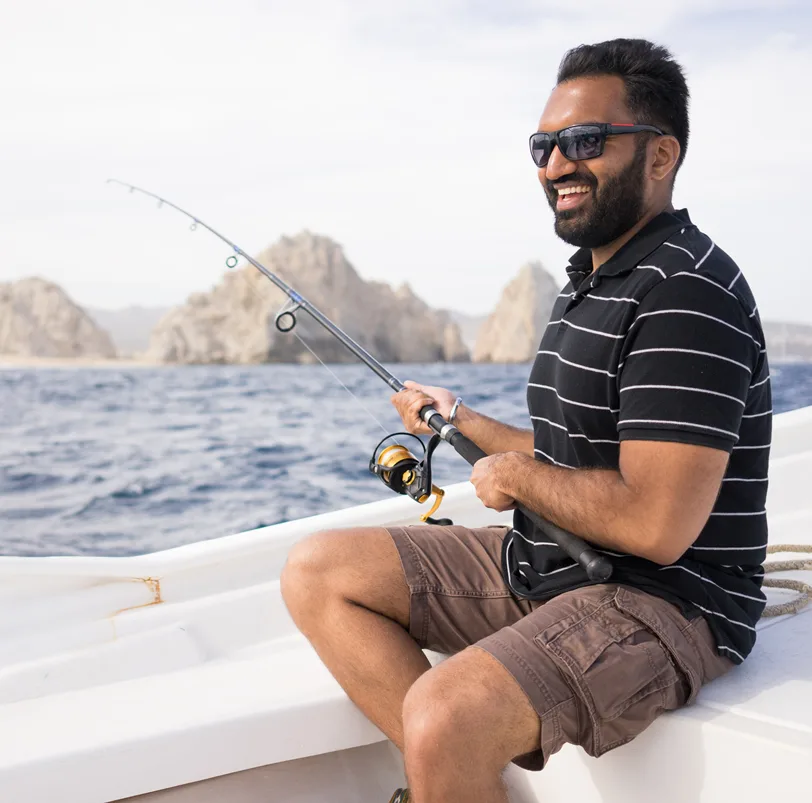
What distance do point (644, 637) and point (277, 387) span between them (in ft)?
106

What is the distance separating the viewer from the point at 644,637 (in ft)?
4.79

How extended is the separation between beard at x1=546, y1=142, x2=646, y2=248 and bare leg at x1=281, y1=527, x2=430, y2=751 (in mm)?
705

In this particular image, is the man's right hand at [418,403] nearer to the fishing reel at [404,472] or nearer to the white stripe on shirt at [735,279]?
the fishing reel at [404,472]

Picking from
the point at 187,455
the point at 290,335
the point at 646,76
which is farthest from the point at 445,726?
the point at 290,335

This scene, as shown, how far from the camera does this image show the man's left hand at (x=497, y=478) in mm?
1605

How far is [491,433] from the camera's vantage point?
2061 mm

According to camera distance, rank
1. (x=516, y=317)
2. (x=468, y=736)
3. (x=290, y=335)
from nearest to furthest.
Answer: (x=468, y=736) < (x=290, y=335) < (x=516, y=317)

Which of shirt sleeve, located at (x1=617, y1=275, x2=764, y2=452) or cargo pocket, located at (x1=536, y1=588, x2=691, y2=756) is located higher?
shirt sleeve, located at (x1=617, y1=275, x2=764, y2=452)

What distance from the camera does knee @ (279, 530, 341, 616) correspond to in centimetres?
178

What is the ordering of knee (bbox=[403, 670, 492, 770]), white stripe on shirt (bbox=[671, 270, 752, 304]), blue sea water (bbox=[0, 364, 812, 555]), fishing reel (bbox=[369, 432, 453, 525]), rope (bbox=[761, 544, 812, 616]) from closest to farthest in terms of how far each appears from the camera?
knee (bbox=[403, 670, 492, 770])
white stripe on shirt (bbox=[671, 270, 752, 304])
rope (bbox=[761, 544, 812, 616])
fishing reel (bbox=[369, 432, 453, 525])
blue sea water (bbox=[0, 364, 812, 555])

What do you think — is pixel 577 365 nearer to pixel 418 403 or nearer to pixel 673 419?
pixel 673 419

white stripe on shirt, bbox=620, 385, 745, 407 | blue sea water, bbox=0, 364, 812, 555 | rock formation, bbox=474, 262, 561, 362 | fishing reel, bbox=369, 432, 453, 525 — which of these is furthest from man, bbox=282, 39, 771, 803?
rock formation, bbox=474, 262, 561, 362

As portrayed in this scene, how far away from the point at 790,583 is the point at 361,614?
3.22 ft

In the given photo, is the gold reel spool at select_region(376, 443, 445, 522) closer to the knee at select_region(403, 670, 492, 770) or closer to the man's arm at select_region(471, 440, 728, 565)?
the man's arm at select_region(471, 440, 728, 565)
